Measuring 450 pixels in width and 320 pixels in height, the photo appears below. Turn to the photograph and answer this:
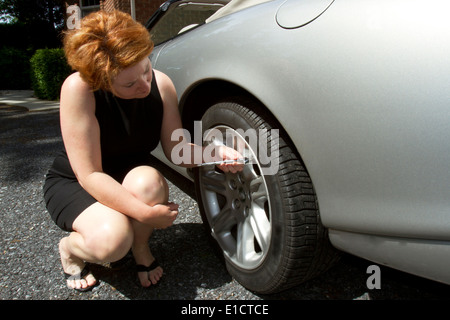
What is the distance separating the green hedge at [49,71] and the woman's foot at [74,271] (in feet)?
27.1

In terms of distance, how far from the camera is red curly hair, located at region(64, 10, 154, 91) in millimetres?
1194

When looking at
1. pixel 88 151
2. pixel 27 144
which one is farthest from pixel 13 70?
pixel 88 151

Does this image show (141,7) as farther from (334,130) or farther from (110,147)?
(334,130)

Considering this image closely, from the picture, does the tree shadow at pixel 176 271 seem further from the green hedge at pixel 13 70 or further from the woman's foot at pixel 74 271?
the green hedge at pixel 13 70

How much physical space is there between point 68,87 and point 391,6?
1.09 metres

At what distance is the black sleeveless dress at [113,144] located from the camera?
4.67 ft

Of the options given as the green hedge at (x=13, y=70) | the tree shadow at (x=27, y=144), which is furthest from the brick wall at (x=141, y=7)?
the green hedge at (x=13, y=70)

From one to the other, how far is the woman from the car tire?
0.12 m

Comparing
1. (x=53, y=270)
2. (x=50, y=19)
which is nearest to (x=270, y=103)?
(x=53, y=270)

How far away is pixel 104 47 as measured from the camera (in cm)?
120

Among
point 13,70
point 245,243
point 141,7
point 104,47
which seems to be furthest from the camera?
point 13,70

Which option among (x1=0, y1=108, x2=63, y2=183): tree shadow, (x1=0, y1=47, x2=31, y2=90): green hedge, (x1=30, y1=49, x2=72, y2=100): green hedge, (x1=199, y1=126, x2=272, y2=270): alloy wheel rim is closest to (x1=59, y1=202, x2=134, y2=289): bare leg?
(x1=199, y1=126, x2=272, y2=270): alloy wheel rim

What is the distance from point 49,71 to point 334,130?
9.22 metres
